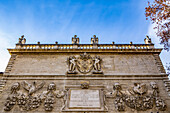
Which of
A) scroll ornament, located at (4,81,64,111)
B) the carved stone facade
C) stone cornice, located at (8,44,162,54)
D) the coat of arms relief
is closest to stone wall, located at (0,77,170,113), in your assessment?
the carved stone facade

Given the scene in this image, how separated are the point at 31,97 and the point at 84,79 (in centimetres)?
371

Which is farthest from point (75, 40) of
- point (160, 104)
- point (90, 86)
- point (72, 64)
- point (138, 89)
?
Answer: point (160, 104)

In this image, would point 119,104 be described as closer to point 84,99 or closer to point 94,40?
point 84,99

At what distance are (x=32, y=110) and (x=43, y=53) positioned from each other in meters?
4.62

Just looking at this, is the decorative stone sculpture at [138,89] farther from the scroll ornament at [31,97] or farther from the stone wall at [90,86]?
the scroll ornament at [31,97]

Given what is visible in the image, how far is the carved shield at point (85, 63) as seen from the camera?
10.8 m

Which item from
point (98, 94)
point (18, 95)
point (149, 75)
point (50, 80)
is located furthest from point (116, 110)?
point (18, 95)

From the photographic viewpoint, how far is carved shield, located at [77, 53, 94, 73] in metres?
10.8

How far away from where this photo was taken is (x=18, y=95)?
30.9 ft

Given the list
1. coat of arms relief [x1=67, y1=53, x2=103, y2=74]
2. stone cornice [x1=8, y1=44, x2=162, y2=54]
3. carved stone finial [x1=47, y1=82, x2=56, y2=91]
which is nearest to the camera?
carved stone finial [x1=47, y1=82, x2=56, y2=91]

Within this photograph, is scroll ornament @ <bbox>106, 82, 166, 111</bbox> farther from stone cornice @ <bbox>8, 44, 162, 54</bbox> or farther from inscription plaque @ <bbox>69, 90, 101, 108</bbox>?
stone cornice @ <bbox>8, 44, 162, 54</bbox>

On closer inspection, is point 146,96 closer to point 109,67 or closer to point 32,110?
point 109,67

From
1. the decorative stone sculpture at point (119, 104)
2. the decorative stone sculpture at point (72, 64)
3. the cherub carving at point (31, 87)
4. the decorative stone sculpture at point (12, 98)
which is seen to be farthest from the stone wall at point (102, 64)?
the decorative stone sculpture at point (119, 104)

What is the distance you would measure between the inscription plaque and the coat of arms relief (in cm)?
158
